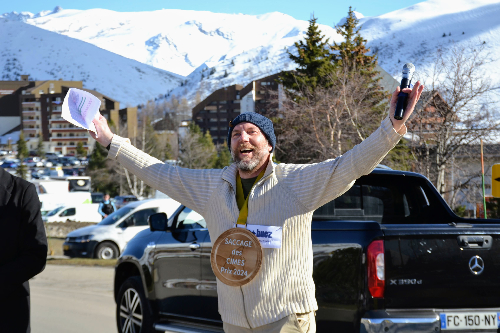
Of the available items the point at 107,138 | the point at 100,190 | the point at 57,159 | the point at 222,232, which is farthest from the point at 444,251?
the point at 57,159

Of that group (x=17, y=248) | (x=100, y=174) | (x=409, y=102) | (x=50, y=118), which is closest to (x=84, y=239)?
(x=17, y=248)

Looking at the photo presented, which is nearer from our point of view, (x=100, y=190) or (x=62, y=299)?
(x=62, y=299)

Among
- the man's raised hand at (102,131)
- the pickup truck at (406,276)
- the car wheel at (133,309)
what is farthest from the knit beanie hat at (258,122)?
the car wheel at (133,309)

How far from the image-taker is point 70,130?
18175 cm

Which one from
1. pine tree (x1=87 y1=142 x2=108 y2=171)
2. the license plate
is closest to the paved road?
the license plate

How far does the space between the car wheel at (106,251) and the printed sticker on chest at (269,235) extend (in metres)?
16.7

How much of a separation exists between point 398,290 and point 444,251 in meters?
Result: 0.46

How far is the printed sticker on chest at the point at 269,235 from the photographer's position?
3.65 metres

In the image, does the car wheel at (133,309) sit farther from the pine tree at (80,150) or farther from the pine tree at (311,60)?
the pine tree at (80,150)

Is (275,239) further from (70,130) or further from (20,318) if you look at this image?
(70,130)

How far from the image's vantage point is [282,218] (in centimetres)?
371

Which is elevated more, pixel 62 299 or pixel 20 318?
pixel 20 318

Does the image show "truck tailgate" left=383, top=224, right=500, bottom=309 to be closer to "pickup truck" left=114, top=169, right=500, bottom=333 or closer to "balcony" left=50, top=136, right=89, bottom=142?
"pickup truck" left=114, top=169, right=500, bottom=333

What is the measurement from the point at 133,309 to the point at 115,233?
1245 cm
